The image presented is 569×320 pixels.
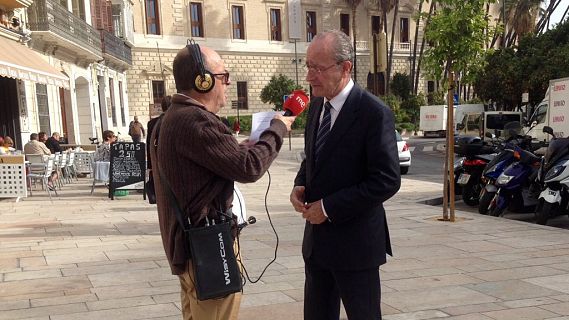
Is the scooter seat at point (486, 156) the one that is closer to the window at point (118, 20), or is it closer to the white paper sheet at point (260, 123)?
the white paper sheet at point (260, 123)

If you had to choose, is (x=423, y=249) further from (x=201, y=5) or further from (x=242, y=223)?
(x=201, y=5)

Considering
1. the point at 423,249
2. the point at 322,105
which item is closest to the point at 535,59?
the point at 423,249

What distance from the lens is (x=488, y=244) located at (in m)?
6.12

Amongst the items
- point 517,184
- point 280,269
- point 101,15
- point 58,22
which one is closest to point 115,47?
point 101,15

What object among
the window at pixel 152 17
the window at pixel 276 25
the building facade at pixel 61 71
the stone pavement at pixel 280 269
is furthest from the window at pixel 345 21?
the stone pavement at pixel 280 269

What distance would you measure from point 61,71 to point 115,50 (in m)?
9.77

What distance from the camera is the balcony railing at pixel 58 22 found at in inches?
→ 661

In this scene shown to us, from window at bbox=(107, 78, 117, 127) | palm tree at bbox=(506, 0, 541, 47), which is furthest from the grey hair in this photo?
palm tree at bbox=(506, 0, 541, 47)

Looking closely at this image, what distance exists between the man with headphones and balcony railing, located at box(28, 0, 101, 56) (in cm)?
1641

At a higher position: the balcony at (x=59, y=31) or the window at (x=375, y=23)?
the window at (x=375, y=23)

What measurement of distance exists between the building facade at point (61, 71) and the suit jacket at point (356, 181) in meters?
10.3

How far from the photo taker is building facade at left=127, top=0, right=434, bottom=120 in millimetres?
40188

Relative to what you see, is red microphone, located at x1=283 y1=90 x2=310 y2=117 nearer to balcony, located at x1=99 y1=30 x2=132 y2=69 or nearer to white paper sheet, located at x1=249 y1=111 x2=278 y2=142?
white paper sheet, located at x1=249 y1=111 x2=278 y2=142

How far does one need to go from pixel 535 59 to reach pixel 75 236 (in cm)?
2277
